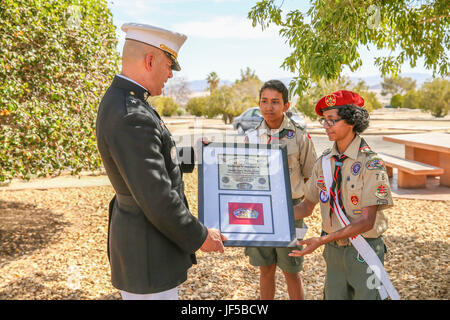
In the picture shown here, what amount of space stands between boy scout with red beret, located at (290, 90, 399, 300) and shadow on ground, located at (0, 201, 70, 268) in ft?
15.6

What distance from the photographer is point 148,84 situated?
2377 millimetres

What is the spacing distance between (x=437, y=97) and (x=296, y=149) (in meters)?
48.0

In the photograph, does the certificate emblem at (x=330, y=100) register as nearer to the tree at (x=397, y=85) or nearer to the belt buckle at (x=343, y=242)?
the belt buckle at (x=343, y=242)

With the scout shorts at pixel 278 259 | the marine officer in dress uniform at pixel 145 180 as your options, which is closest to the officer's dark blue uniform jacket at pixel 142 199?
the marine officer in dress uniform at pixel 145 180

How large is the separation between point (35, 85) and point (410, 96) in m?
61.9

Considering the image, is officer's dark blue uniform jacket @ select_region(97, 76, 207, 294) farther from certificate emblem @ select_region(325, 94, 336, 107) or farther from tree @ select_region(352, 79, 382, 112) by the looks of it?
tree @ select_region(352, 79, 382, 112)

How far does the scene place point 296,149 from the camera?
3.84 meters

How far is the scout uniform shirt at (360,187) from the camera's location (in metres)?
A: 2.71

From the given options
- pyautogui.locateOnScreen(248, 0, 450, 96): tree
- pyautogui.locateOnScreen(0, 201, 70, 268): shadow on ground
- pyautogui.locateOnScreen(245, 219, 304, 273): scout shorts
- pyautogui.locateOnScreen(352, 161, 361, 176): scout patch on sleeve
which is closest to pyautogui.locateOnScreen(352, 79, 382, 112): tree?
pyautogui.locateOnScreen(248, 0, 450, 96): tree

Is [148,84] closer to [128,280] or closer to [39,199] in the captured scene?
[128,280]

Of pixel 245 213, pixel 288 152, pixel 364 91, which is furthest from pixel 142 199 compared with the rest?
pixel 364 91

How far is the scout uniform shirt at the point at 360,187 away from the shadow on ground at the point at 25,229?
4776 mm

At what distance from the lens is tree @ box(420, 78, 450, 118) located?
44.9 metres

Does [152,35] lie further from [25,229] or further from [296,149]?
[25,229]
